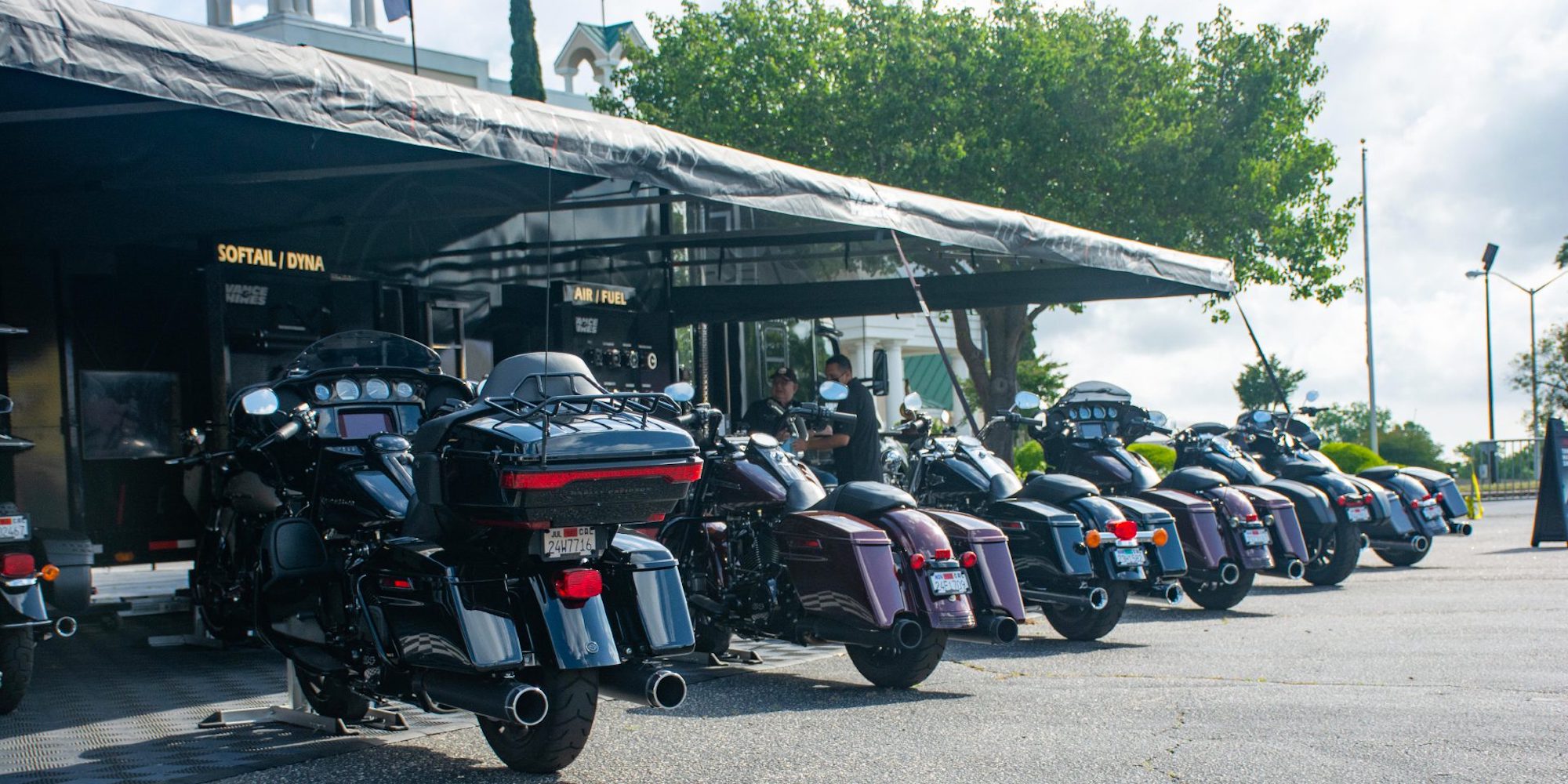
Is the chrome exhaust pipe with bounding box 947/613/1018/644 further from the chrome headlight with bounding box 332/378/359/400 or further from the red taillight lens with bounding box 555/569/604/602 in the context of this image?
the chrome headlight with bounding box 332/378/359/400

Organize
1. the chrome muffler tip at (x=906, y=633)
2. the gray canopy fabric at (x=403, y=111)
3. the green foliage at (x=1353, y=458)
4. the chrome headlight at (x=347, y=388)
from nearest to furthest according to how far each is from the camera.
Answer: the gray canopy fabric at (x=403, y=111), the chrome muffler tip at (x=906, y=633), the chrome headlight at (x=347, y=388), the green foliage at (x=1353, y=458)

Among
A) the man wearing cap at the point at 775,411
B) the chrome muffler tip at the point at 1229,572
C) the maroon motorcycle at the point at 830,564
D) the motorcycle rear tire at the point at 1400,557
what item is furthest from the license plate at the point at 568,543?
the motorcycle rear tire at the point at 1400,557

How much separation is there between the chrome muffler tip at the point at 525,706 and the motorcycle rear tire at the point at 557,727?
0.16 meters

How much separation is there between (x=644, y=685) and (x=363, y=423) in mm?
2741

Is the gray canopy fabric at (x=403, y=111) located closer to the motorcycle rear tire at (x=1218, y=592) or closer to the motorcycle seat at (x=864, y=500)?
the motorcycle seat at (x=864, y=500)

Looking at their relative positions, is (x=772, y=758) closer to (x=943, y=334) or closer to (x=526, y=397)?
(x=526, y=397)

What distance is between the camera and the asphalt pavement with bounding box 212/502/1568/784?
17.8 ft

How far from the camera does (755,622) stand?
7.50 meters

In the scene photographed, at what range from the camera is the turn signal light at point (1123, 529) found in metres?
8.92

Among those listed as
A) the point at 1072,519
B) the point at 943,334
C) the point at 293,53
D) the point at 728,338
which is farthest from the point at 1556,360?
the point at 293,53

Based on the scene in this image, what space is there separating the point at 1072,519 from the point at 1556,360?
5134cm

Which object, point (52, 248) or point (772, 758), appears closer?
point (772, 758)

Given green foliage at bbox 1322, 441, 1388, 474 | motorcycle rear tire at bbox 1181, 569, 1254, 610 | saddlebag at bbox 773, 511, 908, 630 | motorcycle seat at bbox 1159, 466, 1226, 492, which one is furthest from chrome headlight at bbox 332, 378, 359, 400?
green foliage at bbox 1322, 441, 1388, 474

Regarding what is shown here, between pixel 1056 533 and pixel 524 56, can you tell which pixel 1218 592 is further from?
pixel 524 56
